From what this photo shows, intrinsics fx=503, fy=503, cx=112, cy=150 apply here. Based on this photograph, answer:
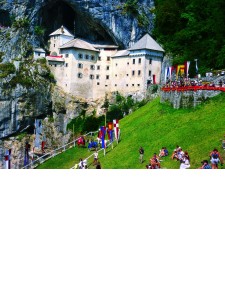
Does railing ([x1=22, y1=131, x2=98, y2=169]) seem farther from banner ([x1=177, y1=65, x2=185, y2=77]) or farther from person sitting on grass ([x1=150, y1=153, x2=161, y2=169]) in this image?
banner ([x1=177, y1=65, x2=185, y2=77])

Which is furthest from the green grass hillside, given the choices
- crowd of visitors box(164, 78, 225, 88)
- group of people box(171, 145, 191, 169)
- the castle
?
the castle

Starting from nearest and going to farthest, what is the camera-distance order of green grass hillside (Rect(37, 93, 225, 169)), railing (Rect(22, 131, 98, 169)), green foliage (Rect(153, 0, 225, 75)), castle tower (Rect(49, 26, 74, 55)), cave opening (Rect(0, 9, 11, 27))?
green grass hillside (Rect(37, 93, 225, 169)), railing (Rect(22, 131, 98, 169)), cave opening (Rect(0, 9, 11, 27)), green foliage (Rect(153, 0, 225, 75)), castle tower (Rect(49, 26, 74, 55))

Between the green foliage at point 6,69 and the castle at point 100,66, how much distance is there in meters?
1.14

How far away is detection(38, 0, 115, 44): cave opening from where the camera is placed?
13.4m

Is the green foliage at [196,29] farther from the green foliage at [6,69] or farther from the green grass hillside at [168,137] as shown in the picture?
the green foliage at [6,69]

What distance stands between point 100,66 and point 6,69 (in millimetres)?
2719

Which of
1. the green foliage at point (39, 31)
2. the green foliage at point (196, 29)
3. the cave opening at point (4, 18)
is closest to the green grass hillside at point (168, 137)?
the green foliage at point (196, 29)

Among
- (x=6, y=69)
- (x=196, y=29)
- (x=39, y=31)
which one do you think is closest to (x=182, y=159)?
(x=196, y=29)

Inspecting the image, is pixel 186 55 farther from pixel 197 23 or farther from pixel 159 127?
pixel 159 127

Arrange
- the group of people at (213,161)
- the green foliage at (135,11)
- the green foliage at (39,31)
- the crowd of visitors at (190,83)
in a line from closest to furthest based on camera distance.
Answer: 1. the group of people at (213,161)
2. the crowd of visitors at (190,83)
3. the green foliage at (39,31)
4. the green foliage at (135,11)

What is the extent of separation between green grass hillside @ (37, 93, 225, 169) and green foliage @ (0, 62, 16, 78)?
4.80 metres

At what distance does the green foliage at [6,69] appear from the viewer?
13519mm

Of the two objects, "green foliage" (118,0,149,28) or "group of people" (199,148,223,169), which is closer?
"group of people" (199,148,223,169)

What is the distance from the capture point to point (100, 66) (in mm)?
13484
